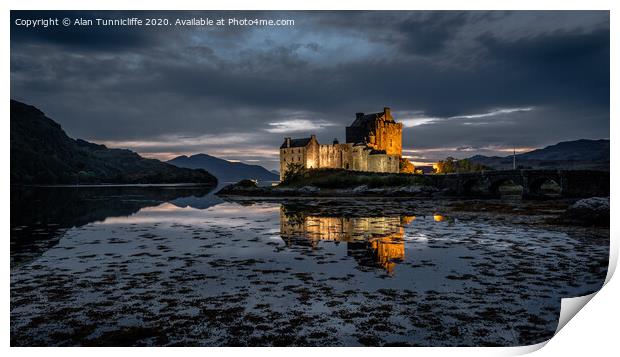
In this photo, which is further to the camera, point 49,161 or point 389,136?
point 49,161

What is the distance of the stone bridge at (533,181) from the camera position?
38.1m

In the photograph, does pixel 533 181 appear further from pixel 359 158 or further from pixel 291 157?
pixel 291 157

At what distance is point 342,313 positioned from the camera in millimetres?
6910

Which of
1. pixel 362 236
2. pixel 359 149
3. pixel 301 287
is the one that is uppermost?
pixel 359 149

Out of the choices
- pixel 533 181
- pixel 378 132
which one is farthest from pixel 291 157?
pixel 533 181

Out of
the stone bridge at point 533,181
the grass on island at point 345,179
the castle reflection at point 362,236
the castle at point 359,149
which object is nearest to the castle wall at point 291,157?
the castle at point 359,149

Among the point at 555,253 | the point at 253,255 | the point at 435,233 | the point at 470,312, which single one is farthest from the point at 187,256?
the point at 555,253

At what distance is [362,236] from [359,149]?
64.8 metres

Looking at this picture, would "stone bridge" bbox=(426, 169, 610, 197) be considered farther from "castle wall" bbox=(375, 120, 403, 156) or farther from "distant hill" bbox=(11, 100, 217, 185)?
"distant hill" bbox=(11, 100, 217, 185)

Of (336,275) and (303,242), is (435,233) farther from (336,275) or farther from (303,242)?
(336,275)

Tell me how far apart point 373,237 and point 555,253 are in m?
5.63

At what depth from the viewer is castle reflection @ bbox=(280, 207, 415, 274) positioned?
37.1 feet

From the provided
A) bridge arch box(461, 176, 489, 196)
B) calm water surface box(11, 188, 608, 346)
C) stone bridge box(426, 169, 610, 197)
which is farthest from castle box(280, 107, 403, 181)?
calm water surface box(11, 188, 608, 346)

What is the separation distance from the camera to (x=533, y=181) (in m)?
45.3
